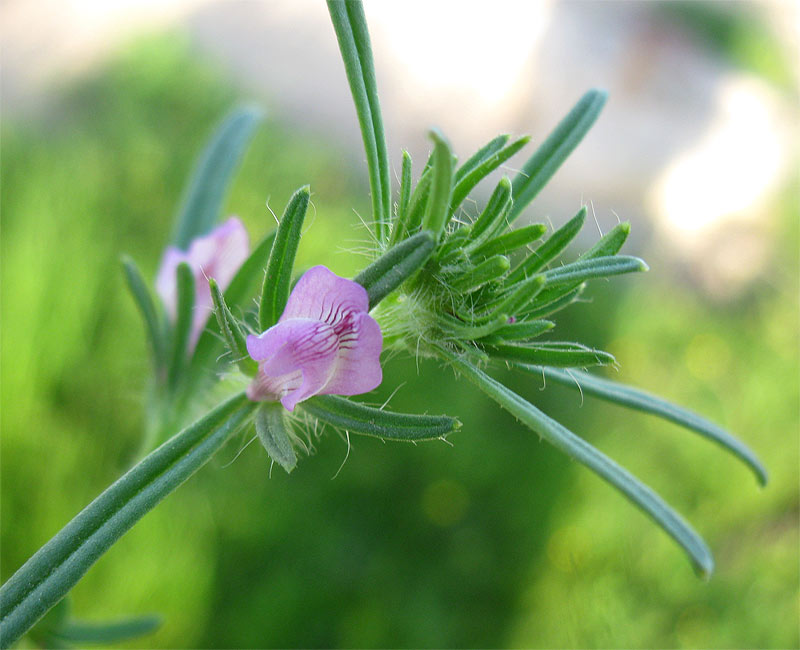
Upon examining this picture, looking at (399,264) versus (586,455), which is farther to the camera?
(586,455)

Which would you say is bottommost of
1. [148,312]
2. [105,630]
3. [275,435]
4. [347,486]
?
[347,486]

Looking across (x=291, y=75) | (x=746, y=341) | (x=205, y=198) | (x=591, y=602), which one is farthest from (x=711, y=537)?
(x=291, y=75)

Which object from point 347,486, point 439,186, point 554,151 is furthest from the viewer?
point 347,486

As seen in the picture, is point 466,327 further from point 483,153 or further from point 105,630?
point 105,630

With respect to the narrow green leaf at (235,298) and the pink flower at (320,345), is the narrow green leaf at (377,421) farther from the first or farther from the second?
the narrow green leaf at (235,298)

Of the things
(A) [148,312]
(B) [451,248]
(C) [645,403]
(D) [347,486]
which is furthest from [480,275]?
(D) [347,486]

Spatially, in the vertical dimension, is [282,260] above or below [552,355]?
above
